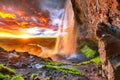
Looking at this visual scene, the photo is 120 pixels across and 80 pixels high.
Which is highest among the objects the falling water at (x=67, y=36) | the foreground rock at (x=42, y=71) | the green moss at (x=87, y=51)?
the falling water at (x=67, y=36)

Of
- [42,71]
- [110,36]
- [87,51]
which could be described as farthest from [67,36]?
[110,36]

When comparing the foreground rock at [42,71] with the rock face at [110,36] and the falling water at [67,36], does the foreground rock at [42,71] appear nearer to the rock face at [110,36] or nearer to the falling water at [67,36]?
the rock face at [110,36]

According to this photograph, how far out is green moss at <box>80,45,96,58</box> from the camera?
1490 centimetres

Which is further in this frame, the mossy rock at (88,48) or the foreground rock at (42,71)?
the mossy rock at (88,48)

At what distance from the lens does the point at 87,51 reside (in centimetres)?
1541

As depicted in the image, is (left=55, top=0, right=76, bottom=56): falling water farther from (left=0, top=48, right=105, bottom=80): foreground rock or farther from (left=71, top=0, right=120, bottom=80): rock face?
(left=71, top=0, right=120, bottom=80): rock face

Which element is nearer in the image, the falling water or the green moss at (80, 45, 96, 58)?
the green moss at (80, 45, 96, 58)

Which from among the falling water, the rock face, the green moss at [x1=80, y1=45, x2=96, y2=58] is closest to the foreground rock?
the rock face

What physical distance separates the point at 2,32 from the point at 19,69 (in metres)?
12.4

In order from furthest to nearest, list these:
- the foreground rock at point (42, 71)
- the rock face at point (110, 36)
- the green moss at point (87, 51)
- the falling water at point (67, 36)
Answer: the falling water at point (67, 36) → the green moss at point (87, 51) → the foreground rock at point (42, 71) → the rock face at point (110, 36)

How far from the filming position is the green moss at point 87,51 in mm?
14902

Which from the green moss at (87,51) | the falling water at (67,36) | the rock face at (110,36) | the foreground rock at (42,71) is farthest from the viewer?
the falling water at (67,36)

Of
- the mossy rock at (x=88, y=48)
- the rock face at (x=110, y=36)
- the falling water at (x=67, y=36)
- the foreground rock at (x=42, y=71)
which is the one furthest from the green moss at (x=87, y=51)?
the rock face at (x=110, y=36)

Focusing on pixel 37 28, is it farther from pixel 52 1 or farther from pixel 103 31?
pixel 103 31
